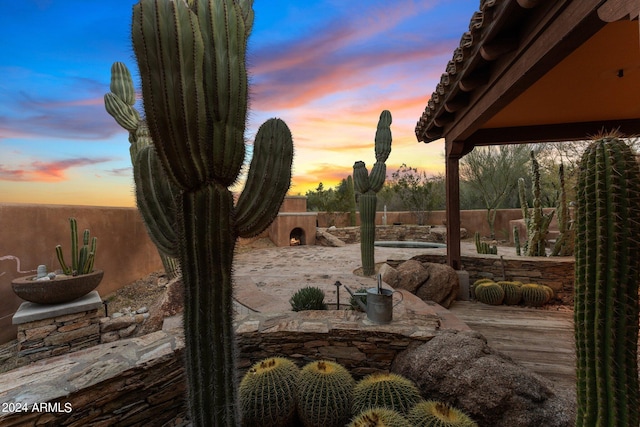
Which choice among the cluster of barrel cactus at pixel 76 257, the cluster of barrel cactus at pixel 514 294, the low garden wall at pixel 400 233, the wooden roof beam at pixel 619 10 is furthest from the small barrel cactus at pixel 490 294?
the cluster of barrel cactus at pixel 76 257

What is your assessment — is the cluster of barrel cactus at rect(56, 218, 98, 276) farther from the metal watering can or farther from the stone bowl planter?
the metal watering can

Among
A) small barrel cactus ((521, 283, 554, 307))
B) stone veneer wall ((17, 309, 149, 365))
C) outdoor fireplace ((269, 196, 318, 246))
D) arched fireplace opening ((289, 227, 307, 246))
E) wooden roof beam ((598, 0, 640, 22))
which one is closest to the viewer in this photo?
wooden roof beam ((598, 0, 640, 22))

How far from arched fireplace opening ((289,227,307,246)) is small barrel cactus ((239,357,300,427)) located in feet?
30.4

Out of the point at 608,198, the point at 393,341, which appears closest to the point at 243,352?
the point at 393,341

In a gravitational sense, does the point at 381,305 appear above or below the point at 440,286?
above

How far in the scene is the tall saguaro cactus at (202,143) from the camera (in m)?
1.42

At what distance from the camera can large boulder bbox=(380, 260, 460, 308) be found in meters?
4.79

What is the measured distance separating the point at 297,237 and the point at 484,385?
1059cm

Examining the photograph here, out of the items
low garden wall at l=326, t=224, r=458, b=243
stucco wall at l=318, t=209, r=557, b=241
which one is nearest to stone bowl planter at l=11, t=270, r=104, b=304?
low garden wall at l=326, t=224, r=458, b=243

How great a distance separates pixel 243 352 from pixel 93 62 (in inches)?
209

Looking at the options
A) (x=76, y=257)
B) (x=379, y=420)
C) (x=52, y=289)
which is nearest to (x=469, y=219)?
(x=379, y=420)

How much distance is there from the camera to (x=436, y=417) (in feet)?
5.57

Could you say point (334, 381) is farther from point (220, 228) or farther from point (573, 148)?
point (573, 148)

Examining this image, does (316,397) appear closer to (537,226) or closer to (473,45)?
(473,45)
